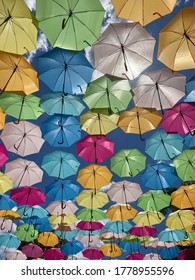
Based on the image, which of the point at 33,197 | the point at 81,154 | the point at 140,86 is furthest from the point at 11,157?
the point at 140,86

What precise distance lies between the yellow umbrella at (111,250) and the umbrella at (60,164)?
6.03 metres

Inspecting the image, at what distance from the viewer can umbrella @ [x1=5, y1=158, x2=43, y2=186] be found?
32.0 ft

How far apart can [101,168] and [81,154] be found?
845 millimetres

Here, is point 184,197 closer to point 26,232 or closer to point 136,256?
point 136,256

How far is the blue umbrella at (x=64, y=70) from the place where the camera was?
6.42m

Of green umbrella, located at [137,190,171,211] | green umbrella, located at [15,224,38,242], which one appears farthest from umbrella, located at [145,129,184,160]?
green umbrella, located at [15,224,38,242]

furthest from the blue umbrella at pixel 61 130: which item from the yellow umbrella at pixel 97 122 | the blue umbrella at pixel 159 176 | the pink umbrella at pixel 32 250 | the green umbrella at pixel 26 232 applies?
the pink umbrella at pixel 32 250

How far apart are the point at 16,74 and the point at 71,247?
980cm

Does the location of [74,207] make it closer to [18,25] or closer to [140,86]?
[140,86]

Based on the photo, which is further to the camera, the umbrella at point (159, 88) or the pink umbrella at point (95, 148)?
the pink umbrella at point (95, 148)

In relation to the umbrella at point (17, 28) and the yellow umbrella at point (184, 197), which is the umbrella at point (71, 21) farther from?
the yellow umbrella at point (184, 197)

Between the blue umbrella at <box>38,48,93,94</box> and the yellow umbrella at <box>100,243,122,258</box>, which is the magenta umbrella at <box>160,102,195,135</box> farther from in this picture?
the yellow umbrella at <box>100,243,122,258</box>

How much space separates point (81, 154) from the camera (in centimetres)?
912

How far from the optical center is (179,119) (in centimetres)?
780
